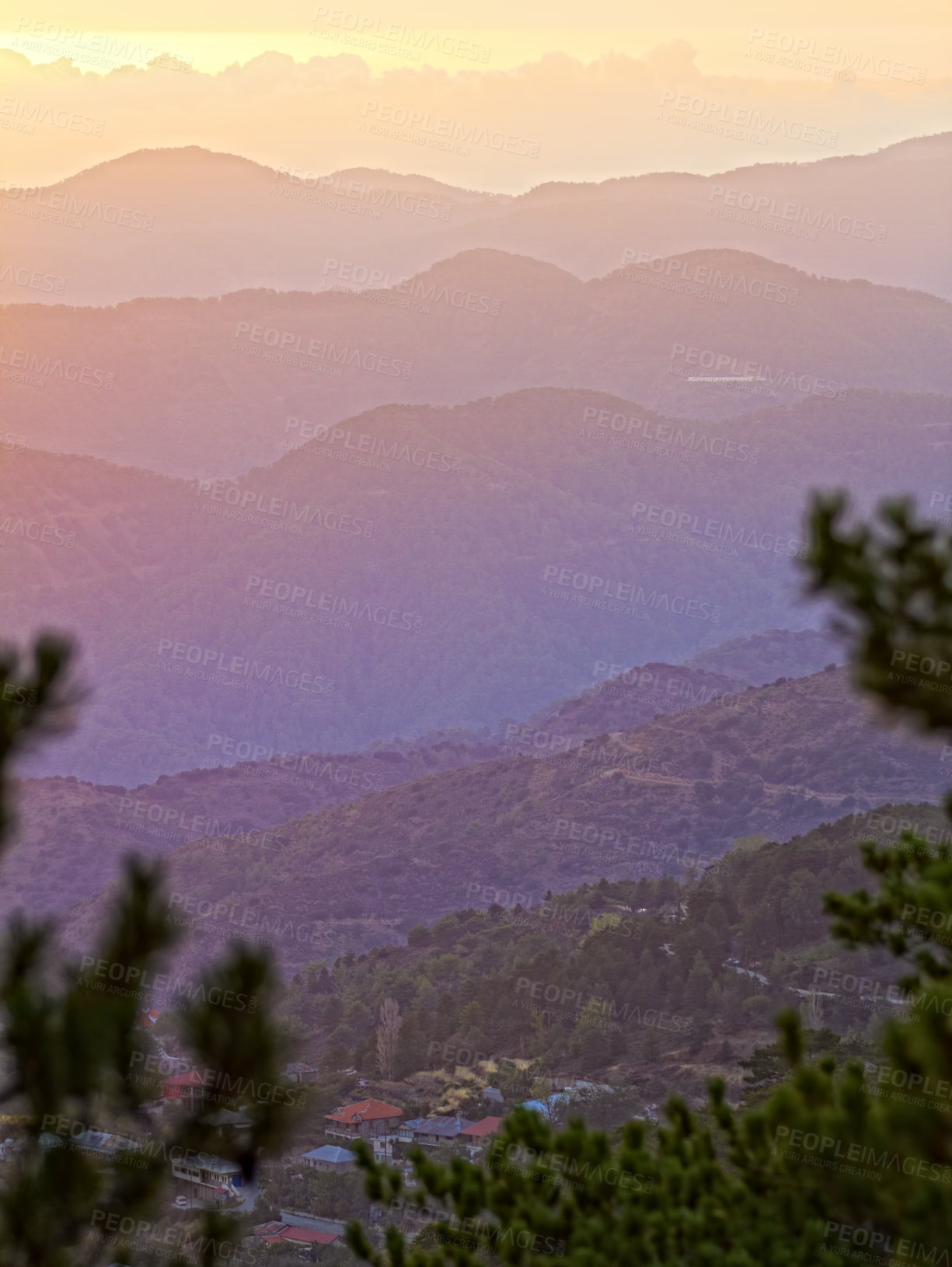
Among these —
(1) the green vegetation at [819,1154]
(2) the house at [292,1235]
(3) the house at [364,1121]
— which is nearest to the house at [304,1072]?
(3) the house at [364,1121]

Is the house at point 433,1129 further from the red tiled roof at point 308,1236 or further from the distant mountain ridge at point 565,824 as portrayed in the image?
the distant mountain ridge at point 565,824

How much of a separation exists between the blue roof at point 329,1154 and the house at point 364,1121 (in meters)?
0.61

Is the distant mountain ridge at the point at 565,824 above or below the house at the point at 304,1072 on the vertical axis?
above

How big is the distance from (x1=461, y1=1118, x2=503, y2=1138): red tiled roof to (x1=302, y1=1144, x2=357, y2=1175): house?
381cm

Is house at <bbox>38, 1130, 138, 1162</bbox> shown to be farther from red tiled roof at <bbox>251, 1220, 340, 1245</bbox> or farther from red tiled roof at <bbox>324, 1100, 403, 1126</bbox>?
red tiled roof at <bbox>324, 1100, 403, 1126</bbox>

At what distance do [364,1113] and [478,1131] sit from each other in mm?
5752

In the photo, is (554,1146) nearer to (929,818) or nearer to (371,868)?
(929,818)

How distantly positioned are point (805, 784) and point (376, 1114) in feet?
200

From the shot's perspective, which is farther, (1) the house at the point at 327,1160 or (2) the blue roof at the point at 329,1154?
(2) the blue roof at the point at 329,1154

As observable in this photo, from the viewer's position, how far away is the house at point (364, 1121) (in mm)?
43562

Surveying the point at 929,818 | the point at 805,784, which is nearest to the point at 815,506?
the point at 929,818

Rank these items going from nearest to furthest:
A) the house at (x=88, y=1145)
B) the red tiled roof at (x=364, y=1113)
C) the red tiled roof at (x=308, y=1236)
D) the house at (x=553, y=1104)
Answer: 1. the house at (x=88, y=1145)
2. the red tiled roof at (x=308, y=1236)
3. the house at (x=553, y=1104)
4. the red tiled roof at (x=364, y=1113)

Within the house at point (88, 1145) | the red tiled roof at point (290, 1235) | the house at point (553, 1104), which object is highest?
the house at point (88, 1145)

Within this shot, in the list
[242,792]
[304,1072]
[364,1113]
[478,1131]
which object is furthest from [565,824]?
[478,1131]
